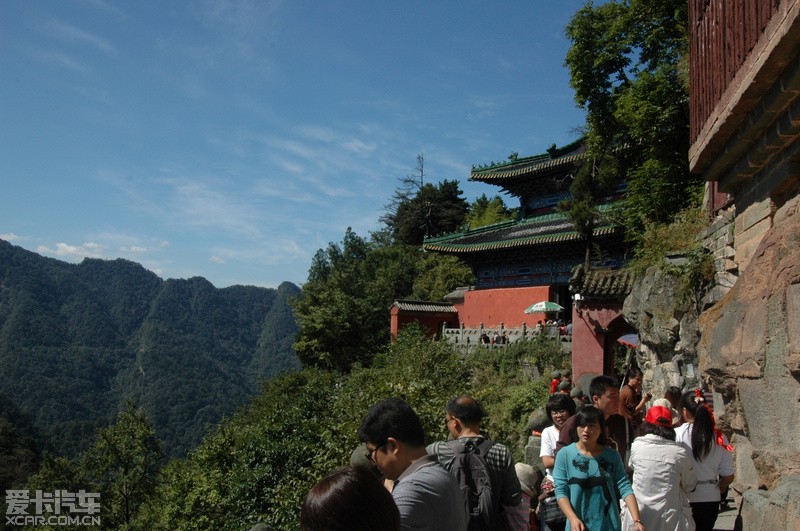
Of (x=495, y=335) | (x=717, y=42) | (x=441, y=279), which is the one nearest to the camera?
(x=717, y=42)

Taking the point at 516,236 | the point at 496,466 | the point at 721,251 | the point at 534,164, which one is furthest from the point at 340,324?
the point at 496,466

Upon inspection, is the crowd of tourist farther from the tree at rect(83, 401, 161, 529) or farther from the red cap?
the tree at rect(83, 401, 161, 529)

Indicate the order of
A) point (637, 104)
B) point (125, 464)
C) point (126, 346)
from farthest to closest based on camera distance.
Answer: point (126, 346)
point (125, 464)
point (637, 104)

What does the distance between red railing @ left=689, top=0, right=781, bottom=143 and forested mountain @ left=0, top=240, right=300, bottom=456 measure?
181ft

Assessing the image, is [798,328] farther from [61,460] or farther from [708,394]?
[61,460]

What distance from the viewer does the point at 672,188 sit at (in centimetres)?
1567

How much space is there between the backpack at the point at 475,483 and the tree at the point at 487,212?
33.3 meters

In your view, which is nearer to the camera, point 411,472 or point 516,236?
point 411,472

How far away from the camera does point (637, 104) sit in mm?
15688

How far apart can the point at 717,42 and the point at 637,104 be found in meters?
13.0

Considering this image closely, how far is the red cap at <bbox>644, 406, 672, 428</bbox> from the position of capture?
3.65m

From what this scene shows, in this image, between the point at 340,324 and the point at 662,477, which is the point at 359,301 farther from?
the point at 662,477

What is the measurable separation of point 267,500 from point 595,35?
1572 centimetres

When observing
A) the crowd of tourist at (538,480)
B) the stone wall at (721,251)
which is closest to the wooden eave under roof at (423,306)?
the stone wall at (721,251)
